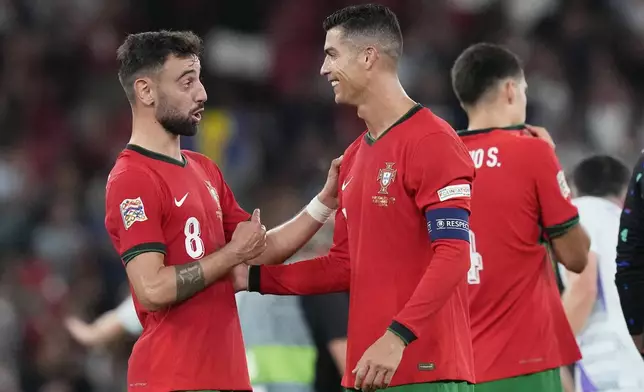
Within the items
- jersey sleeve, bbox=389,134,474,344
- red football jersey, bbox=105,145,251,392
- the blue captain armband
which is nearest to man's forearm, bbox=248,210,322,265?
red football jersey, bbox=105,145,251,392

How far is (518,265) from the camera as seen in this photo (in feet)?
20.3

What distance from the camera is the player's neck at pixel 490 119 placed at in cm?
648

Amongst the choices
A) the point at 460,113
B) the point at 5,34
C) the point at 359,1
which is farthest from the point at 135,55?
the point at 359,1

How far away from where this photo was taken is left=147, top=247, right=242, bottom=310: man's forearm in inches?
204

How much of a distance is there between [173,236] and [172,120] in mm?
519

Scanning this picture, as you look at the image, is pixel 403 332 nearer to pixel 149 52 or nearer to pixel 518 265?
pixel 518 265

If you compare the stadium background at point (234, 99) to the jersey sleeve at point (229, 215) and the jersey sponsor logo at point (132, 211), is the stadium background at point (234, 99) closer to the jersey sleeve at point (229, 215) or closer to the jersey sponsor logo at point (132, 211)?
the jersey sleeve at point (229, 215)

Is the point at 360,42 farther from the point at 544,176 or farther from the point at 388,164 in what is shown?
the point at 544,176

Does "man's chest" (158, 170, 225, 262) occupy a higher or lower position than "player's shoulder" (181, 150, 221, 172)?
lower

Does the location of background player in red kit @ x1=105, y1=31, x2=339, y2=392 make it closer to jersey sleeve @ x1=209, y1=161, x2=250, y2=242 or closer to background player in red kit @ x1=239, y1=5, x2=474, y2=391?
jersey sleeve @ x1=209, y1=161, x2=250, y2=242

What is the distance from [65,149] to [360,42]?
9.16 m

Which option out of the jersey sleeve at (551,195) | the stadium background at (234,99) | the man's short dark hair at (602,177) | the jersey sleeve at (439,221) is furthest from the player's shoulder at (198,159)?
the stadium background at (234,99)

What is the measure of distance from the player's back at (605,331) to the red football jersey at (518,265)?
2.51 ft

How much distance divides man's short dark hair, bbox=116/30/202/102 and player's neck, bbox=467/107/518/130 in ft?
5.37
